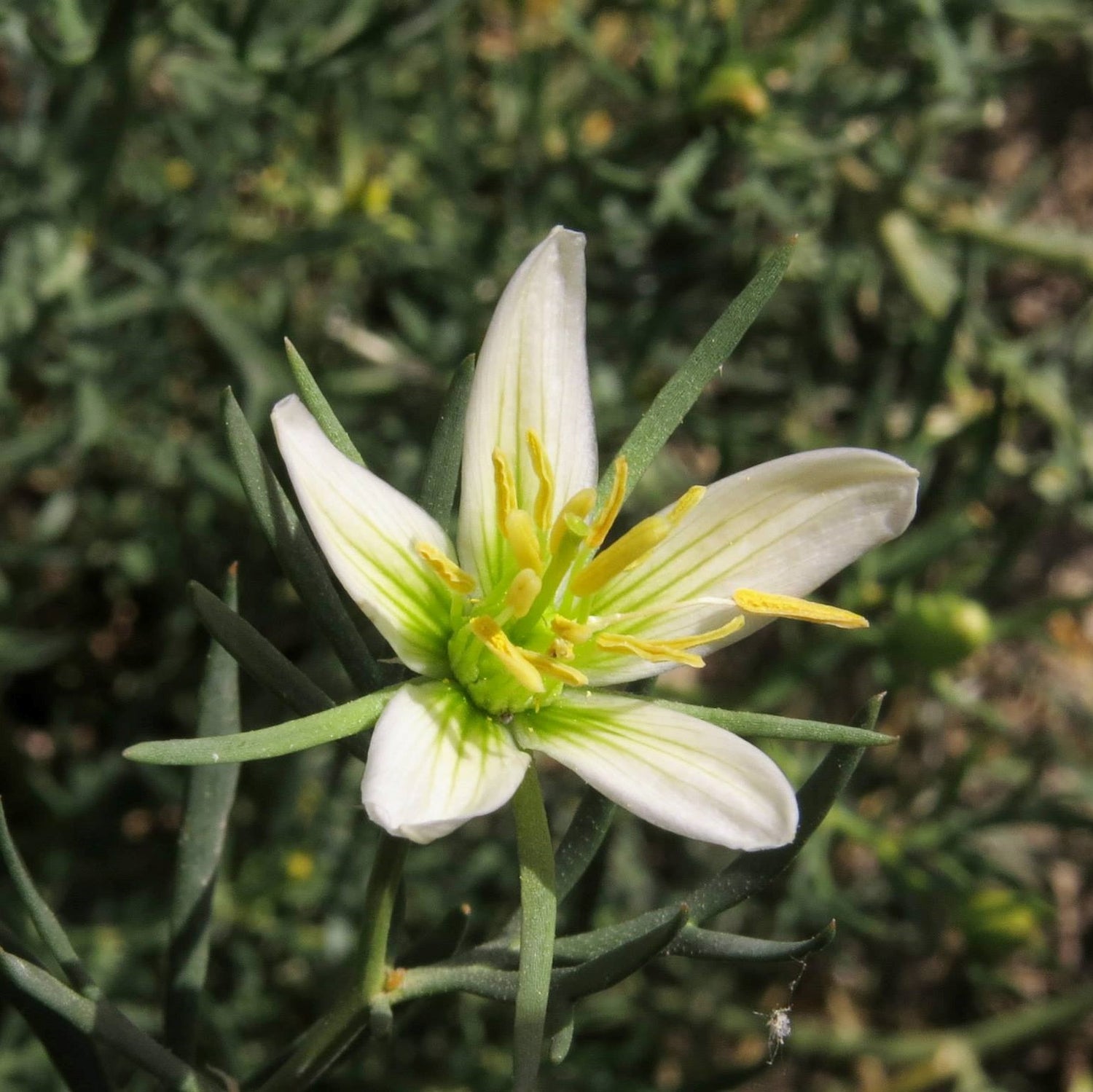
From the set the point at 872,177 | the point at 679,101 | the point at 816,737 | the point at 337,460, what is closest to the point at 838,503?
the point at 816,737

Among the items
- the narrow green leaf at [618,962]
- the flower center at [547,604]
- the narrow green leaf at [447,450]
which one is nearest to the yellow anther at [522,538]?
the flower center at [547,604]

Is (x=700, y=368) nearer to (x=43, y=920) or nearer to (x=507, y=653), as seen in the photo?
(x=507, y=653)

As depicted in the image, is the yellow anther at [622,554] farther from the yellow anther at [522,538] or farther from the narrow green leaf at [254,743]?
the narrow green leaf at [254,743]

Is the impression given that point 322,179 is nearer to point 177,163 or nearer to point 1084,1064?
point 177,163

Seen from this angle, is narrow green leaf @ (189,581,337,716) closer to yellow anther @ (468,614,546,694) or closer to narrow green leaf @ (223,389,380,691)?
narrow green leaf @ (223,389,380,691)

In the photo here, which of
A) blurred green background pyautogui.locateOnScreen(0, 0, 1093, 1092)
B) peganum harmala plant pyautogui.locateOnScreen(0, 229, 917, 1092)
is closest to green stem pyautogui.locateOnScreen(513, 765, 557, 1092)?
peganum harmala plant pyautogui.locateOnScreen(0, 229, 917, 1092)

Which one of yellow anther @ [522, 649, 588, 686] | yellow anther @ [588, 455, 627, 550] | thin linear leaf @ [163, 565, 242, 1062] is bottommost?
thin linear leaf @ [163, 565, 242, 1062]
